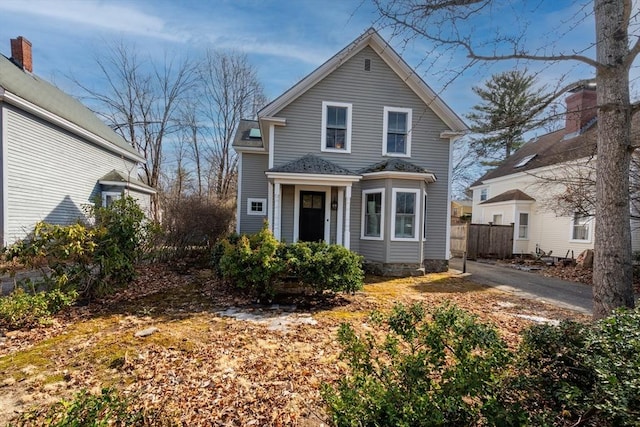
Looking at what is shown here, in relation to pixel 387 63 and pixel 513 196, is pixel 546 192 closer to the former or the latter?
pixel 513 196

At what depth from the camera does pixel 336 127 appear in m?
10.5

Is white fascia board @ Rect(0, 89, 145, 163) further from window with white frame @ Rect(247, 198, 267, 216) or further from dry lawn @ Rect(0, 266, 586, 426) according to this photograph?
dry lawn @ Rect(0, 266, 586, 426)

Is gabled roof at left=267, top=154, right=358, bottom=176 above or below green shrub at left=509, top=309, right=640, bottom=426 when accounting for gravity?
above

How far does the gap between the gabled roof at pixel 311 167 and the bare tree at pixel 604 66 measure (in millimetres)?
6085

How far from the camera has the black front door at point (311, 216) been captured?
10.7m

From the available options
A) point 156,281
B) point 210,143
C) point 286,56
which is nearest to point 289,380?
point 156,281

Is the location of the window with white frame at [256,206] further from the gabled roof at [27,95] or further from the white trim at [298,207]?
the gabled roof at [27,95]

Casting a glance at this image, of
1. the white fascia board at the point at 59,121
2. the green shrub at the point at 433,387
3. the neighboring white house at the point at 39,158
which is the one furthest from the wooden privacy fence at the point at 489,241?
the white fascia board at the point at 59,121

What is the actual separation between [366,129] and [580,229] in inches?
453

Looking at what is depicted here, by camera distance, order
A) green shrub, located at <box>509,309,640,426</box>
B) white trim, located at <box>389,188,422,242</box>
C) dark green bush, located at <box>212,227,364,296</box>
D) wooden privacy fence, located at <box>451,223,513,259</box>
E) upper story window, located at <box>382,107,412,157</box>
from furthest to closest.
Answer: wooden privacy fence, located at <box>451,223,513,259</box>
upper story window, located at <box>382,107,412,157</box>
white trim, located at <box>389,188,422,242</box>
dark green bush, located at <box>212,227,364,296</box>
green shrub, located at <box>509,309,640,426</box>

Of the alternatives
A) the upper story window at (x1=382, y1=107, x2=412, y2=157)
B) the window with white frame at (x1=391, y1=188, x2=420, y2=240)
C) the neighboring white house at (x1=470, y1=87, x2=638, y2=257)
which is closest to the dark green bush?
the window with white frame at (x1=391, y1=188, x2=420, y2=240)

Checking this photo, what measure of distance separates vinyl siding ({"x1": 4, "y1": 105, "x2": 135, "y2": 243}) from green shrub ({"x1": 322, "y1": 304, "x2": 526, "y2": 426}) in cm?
889

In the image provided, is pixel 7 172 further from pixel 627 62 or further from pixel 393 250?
pixel 627 62

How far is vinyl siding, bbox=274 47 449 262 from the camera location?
33.9 feet
